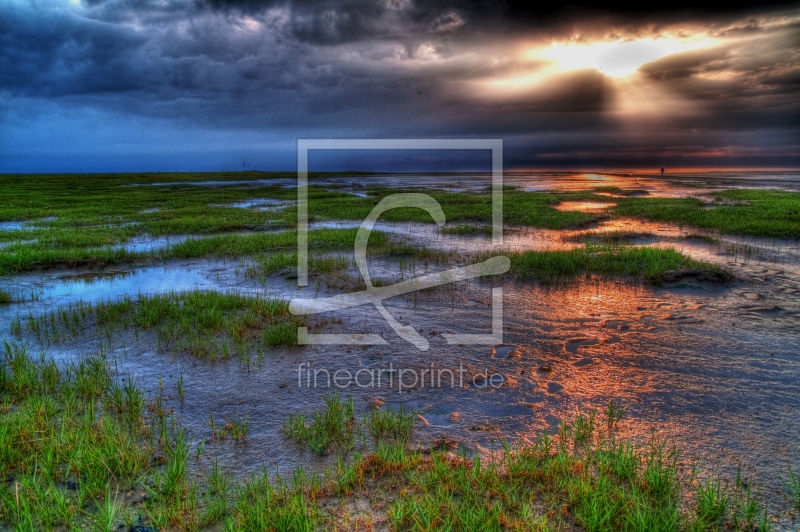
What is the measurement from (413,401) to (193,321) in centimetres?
488

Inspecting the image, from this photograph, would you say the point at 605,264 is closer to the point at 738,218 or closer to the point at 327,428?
the point at 327,428

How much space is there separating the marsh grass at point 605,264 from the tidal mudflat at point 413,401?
3.4 inches

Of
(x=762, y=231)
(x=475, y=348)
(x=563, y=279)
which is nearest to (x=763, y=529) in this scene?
(x=475, y=348)

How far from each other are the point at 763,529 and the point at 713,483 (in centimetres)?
51

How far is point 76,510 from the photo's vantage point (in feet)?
11.9

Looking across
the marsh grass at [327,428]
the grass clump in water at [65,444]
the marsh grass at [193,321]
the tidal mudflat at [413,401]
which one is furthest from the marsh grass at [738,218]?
the grass clump in water at [65,444]

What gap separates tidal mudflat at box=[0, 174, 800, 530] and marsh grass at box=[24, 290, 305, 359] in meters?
0.06

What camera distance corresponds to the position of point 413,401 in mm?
5680

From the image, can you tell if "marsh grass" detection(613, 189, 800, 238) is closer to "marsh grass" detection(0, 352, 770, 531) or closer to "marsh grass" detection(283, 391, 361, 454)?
"marsh grass" detection(0, 352, 770, 531)

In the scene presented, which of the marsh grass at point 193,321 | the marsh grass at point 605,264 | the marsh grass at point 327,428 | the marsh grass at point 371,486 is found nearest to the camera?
the marsh grass at point 371,486

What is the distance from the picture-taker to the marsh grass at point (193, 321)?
295 inches

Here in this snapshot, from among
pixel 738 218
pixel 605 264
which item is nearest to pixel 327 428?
pixel 605 264

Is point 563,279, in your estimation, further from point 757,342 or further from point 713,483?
point 713,483

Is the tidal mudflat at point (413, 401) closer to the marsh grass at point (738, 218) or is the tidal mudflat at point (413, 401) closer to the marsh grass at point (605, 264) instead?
the marsh grass at point (605, 264)
